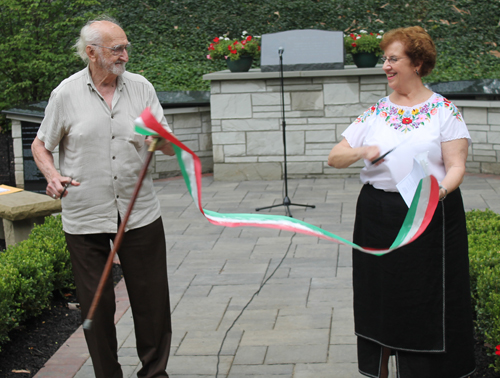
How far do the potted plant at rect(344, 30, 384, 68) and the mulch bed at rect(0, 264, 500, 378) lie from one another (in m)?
6.26

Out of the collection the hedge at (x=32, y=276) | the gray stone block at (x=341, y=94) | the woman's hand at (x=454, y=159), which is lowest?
the hedge at (x=32, y=276)

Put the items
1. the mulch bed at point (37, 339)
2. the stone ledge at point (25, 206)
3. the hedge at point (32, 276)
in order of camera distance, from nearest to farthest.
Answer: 1. the mulch bed at point (37, 339)
2. the hedge at point (32, 276)
3. the stone ledge at point (25, 206)

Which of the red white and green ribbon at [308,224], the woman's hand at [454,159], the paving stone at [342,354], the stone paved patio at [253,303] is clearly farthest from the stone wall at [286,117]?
the red white and green ribbon at [308,224]

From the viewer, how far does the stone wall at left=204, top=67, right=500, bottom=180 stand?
30.8ft

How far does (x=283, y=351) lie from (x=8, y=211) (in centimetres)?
288

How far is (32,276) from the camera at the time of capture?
4.51 metres

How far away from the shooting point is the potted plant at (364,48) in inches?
377

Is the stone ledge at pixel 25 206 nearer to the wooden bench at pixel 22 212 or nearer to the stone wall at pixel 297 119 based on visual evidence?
the wooden bench at pixel 22 212

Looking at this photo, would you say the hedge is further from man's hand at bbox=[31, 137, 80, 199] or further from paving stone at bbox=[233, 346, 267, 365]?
paving stone at bbox=[233, 346, 267, 365]

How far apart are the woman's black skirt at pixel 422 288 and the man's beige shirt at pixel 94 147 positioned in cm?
119

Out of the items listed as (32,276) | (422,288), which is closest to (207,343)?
(32,276)

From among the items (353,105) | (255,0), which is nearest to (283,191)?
(353,105)

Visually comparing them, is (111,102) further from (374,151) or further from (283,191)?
(283,191)

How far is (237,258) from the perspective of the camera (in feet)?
19.4
